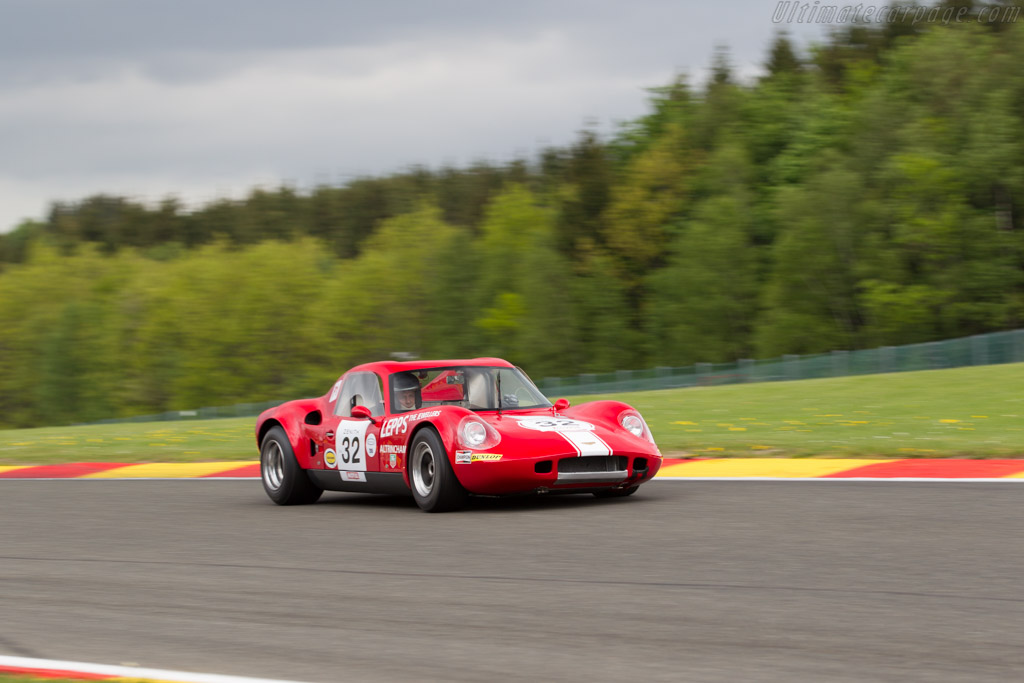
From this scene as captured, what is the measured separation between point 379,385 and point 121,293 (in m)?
79.0

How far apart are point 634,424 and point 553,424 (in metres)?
0.83

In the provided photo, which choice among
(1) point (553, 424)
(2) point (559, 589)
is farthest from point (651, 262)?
(2) point (559, 589)

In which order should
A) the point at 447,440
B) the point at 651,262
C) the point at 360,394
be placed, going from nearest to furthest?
the point at 447,440, the point at 360,394, the point at 651,262

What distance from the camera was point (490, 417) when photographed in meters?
10.1

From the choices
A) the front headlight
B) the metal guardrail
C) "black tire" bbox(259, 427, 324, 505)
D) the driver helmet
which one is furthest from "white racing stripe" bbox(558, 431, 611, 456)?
the metal guardrail

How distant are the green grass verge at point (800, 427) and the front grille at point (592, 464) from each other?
3839 millimetres

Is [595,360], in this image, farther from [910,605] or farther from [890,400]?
[910,605]

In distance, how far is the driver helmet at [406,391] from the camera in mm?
10617

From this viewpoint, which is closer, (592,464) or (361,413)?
(592,464)

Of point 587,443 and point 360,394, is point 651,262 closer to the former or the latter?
point 360,394

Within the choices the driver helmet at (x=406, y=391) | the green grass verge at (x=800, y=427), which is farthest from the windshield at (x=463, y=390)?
the green grass verge at (x=800, y=427)

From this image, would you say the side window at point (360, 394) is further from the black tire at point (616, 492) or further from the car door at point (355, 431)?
the black tire at point (616, 492)

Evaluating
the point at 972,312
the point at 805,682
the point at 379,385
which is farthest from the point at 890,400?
the point at 972,312

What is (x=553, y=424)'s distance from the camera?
983cm
